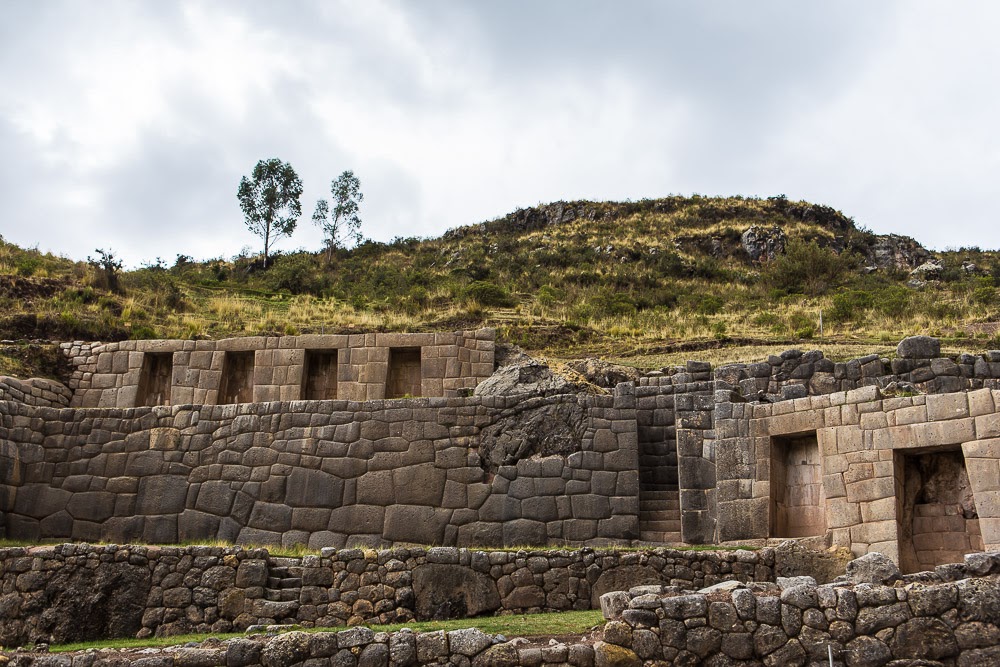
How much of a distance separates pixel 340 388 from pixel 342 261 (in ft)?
128

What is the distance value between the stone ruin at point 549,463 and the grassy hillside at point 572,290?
5.18m

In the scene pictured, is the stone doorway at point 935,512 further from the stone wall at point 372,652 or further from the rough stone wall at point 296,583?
the stone wall at point 372,652

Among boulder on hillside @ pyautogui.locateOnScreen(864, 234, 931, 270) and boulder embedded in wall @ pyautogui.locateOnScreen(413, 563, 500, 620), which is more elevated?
boulder on hillside @ pyautogui.locateOnScreen(864, 234, 931, 270)

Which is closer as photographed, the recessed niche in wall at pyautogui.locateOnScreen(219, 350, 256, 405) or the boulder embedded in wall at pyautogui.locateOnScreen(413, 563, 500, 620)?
the boulder embedded in wall at pyautogui.locateOnScreen(413, 563, 500, 620)

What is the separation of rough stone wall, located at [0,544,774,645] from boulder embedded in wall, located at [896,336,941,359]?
5.81 metres

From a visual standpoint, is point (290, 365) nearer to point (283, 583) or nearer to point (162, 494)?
point (162, 494)

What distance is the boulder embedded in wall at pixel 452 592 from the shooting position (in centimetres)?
1188

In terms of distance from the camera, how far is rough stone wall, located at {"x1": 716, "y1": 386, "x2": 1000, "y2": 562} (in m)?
12.4

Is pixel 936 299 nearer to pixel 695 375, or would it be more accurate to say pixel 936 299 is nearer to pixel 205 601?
pixel 695 375

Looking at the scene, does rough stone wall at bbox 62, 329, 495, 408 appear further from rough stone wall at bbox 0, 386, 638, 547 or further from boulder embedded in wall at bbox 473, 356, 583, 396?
rough stone wall at bbox 0, 386, 638, 547

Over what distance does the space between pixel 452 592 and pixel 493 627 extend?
5.78 feet

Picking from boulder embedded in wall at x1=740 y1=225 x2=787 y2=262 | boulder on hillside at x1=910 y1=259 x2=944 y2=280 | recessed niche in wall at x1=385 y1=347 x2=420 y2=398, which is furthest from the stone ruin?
boulder embedded in wall at x1=740 y1=225 x2=787 y2=262

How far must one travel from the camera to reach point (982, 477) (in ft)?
40.5

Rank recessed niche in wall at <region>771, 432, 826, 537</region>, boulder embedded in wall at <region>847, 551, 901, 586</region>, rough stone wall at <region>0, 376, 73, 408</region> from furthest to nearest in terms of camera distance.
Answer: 1. rough stone wall at <region>0, 376, 73, 408</region>
2. recessed niche in wall at <region>771, 432, 826, 537</region>
3. boulder embedded in wall at <region>847, 551, 901, 586</region>
